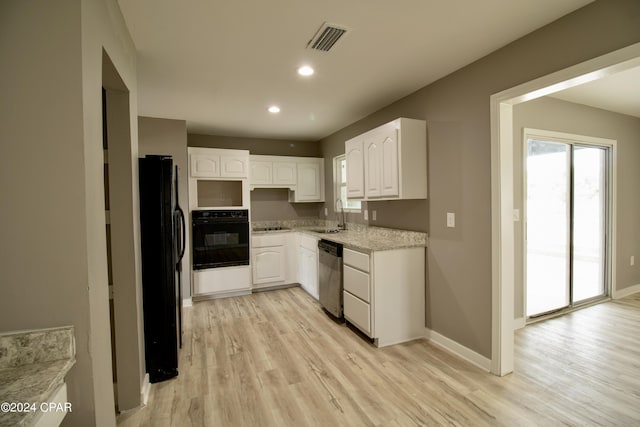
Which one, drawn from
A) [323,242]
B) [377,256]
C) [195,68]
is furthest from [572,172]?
[195,68]

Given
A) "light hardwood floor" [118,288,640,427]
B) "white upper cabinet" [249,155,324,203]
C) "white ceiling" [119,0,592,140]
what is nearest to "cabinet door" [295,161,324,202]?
"white upper cabinet" [249,155,324,203]

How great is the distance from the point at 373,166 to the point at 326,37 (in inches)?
60.4

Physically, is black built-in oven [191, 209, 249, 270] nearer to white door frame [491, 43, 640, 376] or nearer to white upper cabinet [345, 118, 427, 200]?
white upper cabinet [345, 118, 427, 200]

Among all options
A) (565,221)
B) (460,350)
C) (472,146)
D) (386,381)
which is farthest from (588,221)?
(386,381)

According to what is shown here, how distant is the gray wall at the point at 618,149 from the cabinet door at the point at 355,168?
1647 millimetres

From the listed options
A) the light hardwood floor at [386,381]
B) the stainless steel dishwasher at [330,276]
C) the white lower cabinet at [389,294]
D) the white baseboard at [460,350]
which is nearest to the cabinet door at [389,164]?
the white lower cabinet at [389,294]

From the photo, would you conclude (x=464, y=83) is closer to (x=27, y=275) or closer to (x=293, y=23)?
(x=293, y=23)

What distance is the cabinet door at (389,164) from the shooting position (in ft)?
9.66

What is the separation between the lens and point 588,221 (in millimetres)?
3873

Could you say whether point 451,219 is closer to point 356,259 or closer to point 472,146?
point 472,146

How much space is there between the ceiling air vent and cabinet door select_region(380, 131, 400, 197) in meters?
1.11

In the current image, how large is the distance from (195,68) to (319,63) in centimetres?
107

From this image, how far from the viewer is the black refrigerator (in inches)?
85.2

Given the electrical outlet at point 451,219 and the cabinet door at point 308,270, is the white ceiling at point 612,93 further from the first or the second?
the cabinet door at point 308,270
